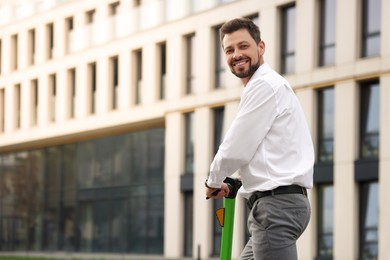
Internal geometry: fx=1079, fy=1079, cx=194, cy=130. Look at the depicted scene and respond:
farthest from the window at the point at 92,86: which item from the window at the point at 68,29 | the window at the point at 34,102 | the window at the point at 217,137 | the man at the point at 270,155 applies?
the man at the point at 270,155

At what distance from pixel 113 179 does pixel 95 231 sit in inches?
100.0

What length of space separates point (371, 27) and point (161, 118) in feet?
36.6

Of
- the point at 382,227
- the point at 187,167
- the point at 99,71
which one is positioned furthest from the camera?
the point at 99,71

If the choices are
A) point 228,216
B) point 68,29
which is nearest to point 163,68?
point 68,29

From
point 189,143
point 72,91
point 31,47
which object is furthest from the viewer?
point 31,47

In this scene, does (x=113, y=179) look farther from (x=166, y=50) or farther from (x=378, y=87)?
(x=378, y=87)

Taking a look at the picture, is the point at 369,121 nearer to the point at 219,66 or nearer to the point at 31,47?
the point at 219,66

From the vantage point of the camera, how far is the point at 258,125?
5047 mm

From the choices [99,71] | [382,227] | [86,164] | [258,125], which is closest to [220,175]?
[258,125]

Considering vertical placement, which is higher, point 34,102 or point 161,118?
point 34,102

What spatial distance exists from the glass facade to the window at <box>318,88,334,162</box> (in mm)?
10024

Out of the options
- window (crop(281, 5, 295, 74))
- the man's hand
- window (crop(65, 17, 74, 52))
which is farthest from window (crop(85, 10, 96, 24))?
the man's hand

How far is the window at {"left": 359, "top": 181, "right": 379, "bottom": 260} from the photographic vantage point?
29.7 meters

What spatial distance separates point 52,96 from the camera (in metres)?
46.5
